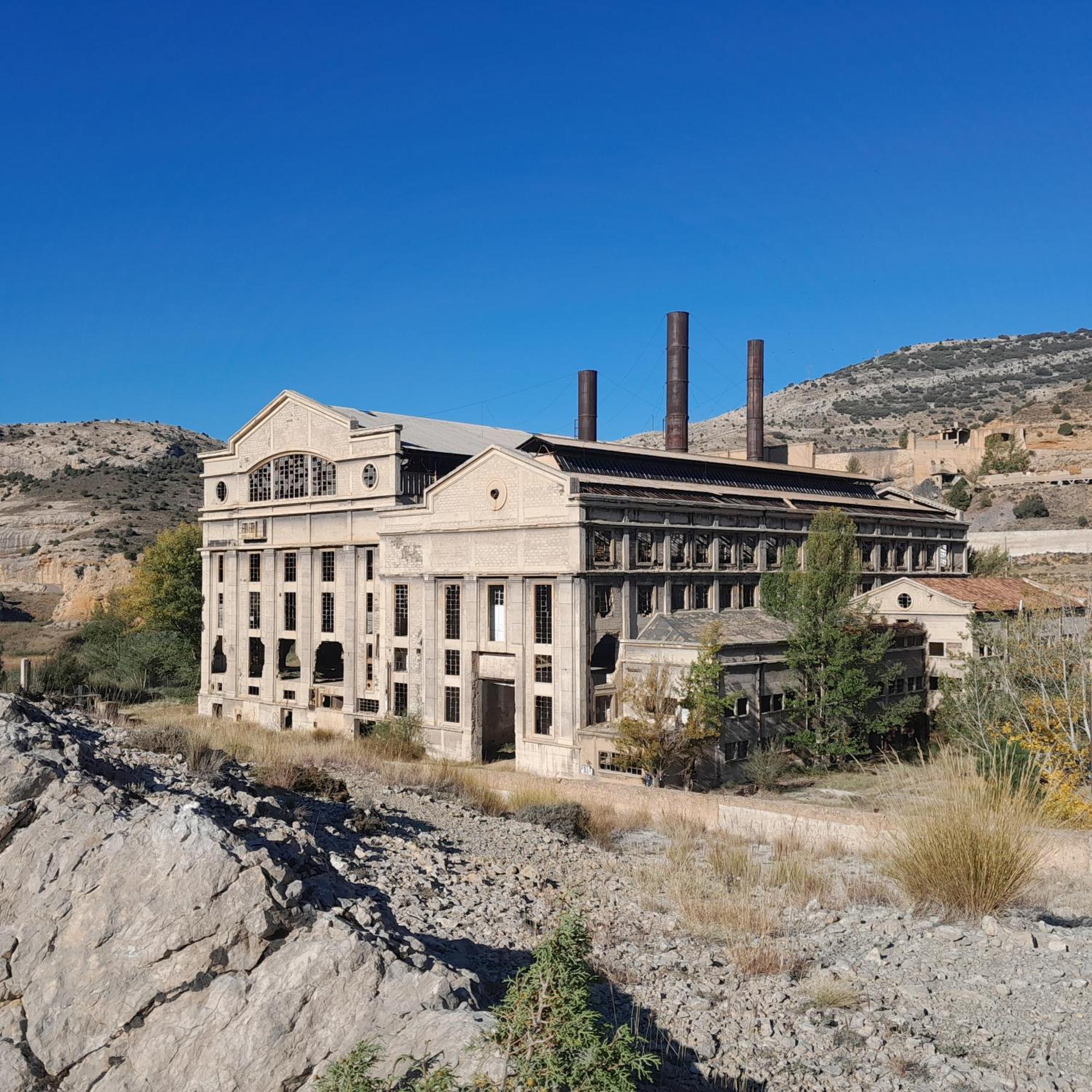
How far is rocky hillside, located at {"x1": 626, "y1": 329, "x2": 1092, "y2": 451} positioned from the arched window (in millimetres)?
61053

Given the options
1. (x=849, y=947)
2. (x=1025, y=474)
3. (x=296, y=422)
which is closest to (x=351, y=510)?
(x=296, y=422)

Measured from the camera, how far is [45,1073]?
8.69 m

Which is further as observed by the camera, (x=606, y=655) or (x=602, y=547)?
Result: (x=606, y=655)

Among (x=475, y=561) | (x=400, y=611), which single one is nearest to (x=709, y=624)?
(x=475, y=561)

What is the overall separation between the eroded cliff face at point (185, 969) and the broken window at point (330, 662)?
123ft

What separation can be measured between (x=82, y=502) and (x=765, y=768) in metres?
95.8

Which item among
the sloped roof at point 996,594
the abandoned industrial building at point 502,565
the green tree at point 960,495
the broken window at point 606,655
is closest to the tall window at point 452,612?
the abandoned industrial building at point 502,565

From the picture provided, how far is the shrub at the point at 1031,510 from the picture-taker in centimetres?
7694

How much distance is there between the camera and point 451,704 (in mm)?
37938

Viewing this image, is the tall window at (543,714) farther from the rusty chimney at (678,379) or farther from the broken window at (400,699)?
the rusty chimney at (678,379)

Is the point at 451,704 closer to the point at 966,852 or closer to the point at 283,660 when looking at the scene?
the point at 283,660

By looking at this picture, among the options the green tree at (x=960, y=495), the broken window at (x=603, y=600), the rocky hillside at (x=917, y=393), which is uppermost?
the rocky hillside at (x=917, y=393)

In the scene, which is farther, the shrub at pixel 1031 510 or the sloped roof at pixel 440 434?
the shrub at pixel 1031 510

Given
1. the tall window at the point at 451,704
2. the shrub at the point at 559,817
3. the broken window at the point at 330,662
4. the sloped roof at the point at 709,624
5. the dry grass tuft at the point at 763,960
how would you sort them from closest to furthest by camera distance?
the dry grass tuft at the point at 763,960 → the shrub at the point at 559,817 → the sloped roof at the point at 709,624 → the tall window at the point at 451,704 → the broken window at the point at 330,662
